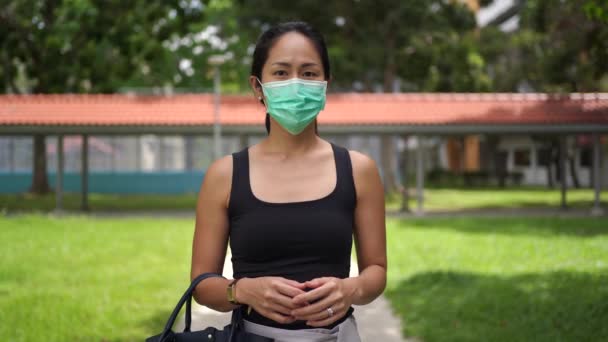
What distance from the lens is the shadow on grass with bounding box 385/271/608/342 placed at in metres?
6.30

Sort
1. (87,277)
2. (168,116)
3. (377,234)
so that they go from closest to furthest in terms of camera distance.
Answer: (377,234)
(87,277)
(168,116)

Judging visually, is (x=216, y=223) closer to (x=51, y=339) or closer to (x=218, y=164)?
(x=218, y=164)

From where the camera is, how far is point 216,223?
2.14 meters

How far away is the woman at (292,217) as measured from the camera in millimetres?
2010

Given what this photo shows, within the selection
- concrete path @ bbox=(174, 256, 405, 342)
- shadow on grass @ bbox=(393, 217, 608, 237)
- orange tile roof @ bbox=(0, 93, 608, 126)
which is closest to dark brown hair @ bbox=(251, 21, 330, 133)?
concrete path @ bbox=(174, 256, 405, 342)

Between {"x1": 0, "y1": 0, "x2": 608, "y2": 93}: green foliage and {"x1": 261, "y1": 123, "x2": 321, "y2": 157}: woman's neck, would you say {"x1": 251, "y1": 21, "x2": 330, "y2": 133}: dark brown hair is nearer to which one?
{"x1": 261, "y1": 123, "x2": 321, "y2": 157}: woman's neck

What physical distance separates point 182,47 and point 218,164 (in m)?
32.0

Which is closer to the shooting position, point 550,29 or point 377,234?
point 377,234

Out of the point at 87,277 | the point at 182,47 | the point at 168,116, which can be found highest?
the point at 182,47

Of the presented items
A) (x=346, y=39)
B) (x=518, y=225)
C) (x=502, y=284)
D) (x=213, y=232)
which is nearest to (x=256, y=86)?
(x=213, y=232)

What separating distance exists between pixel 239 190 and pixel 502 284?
7024 millimetres

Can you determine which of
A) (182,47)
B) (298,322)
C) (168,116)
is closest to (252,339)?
(298,322)

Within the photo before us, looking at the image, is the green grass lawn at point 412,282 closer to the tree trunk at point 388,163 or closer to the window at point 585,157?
the tree trunk at point 388,163

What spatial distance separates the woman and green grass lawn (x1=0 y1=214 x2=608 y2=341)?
4316 millimetres
